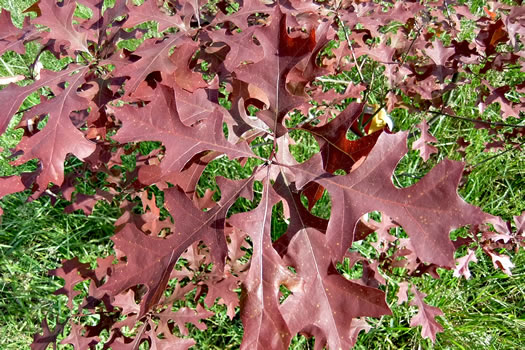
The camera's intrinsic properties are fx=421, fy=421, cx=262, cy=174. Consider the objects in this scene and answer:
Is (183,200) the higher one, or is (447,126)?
(183,200)

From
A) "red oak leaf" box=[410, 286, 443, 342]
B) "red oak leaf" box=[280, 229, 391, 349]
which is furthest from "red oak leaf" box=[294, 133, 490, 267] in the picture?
"red oak leaf" box=[410, 286, 443, 342]

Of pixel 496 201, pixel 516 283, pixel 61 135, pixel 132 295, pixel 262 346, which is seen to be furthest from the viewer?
pixel 496 201

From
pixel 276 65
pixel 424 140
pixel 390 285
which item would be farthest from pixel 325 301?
pixel 390 285

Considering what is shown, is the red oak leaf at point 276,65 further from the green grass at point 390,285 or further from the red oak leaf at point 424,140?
the green grass at point 390,285

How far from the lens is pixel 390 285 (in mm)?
2037

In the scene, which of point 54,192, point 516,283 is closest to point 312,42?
point 54,192

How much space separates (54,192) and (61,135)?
0.81 metres

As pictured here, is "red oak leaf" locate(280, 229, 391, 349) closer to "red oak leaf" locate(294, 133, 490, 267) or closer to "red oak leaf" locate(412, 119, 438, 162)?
"red oak leaf" locate(294, 133, 490, 267)

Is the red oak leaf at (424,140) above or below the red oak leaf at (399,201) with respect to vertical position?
below

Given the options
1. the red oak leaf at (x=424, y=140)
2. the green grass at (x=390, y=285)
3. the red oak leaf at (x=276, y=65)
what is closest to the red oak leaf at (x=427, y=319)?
the green grass at (x=390, y=285)

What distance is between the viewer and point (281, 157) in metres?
0.89

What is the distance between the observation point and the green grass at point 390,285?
6.17ft

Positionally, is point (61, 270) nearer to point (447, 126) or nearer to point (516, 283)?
point (516, 283)

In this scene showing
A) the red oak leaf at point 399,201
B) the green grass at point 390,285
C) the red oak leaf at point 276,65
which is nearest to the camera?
the red oak leaf at point 399,201
